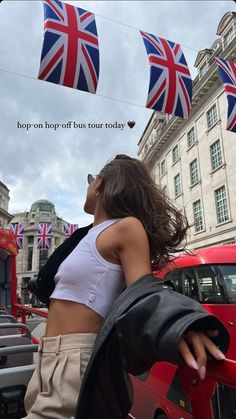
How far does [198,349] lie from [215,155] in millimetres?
23645

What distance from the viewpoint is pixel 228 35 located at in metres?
23.5

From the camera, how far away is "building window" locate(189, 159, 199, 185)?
83.7 ft

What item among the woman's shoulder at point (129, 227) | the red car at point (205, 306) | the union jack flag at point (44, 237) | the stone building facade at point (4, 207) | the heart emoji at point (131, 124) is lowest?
the red car at point (205, 306)

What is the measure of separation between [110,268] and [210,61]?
92.3 feet

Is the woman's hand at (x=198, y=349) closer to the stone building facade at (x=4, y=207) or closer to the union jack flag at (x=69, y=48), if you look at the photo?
the union jack flag at (x=69, y=48)

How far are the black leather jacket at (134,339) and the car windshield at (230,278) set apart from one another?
11.1 feet

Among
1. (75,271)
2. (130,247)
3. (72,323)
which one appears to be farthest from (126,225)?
(72,323)

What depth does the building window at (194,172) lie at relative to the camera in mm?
25519

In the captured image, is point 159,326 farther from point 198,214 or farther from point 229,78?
point 198,214

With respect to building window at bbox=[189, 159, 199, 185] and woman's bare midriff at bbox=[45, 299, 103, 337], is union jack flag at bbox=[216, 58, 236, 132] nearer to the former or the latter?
woman's bare midriff at bbox=[45, 299, 103, 337]

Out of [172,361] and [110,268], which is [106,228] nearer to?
[110,268]

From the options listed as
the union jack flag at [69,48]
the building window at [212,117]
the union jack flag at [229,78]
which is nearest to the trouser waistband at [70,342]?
the union jack flag at [69,48]

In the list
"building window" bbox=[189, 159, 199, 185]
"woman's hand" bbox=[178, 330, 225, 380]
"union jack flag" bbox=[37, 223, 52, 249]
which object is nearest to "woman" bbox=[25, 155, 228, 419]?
"woman's hand" bbox=[178, 330, 225, 380]

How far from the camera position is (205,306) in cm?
410
